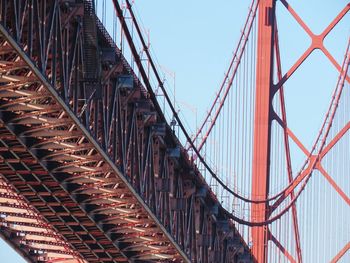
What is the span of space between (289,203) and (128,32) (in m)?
28.6

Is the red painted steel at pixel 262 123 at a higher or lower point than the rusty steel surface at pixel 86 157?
higher

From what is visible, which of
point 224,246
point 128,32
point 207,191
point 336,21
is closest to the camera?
point 128,32

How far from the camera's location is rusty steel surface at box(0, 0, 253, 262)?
138 ft

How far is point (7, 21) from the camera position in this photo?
4009cm

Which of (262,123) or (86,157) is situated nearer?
(86,157)

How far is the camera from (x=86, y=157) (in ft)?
162

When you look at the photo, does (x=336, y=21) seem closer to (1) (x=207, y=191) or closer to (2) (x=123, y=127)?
(1) (x=207, y=191)

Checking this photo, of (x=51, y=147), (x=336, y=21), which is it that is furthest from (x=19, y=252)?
(x=336, y=21)

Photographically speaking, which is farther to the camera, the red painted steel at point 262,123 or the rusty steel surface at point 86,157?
the red painted steel at point 262,123

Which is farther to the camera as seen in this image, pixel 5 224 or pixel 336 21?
pixel 336 21

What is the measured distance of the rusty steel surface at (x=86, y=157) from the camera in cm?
4203

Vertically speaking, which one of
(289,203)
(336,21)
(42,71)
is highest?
(336,21)

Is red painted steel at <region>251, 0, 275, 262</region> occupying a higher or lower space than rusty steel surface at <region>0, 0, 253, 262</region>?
higher

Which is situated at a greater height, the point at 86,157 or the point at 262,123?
the point at 262,123
